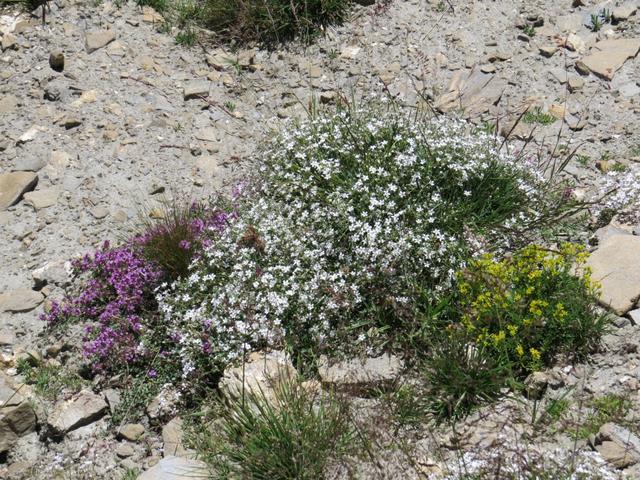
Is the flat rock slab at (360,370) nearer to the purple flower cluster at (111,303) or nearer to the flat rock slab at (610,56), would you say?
the purple flower cluster at (111,303)

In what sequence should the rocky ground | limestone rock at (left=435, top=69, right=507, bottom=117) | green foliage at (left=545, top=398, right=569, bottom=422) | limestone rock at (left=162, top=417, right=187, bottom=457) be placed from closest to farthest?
green foliage at (left=545, top=398, right=569, bottom=422) → limestone rock at (left=162, top=417, right=187, bottom=457) → the rocky ground → limestone rock at (left=435, top=69, right=507, bottom=117)

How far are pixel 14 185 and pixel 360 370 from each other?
4.12 metres

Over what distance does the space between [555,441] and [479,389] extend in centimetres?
59

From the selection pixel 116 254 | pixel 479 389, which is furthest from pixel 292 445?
pixel 116 254

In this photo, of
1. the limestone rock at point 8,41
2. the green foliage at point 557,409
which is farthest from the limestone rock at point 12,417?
the limestone rock at point 8,41

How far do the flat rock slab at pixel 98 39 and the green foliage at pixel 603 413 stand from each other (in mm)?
6799

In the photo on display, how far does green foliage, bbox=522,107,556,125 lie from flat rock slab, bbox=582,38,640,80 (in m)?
0.90

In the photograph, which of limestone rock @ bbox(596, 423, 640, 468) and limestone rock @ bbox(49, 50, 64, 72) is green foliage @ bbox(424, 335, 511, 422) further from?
limestone rock @ bbox(49, 50, 64, 72)

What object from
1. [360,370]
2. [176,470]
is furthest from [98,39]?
[176,470]

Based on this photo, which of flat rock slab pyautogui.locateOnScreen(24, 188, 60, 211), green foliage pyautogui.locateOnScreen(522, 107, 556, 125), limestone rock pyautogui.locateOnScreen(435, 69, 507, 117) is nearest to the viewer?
flat rock slab pyautogui.locateOnScreen(24, 188, 60, 211)

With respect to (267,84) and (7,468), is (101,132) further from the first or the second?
(7,468)

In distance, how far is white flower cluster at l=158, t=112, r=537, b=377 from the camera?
5.67 m

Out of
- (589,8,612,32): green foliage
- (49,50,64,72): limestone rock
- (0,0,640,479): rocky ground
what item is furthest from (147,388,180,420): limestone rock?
(589,8,612,32): green foliage

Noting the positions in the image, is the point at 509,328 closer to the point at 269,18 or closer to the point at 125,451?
the point at 125,451
